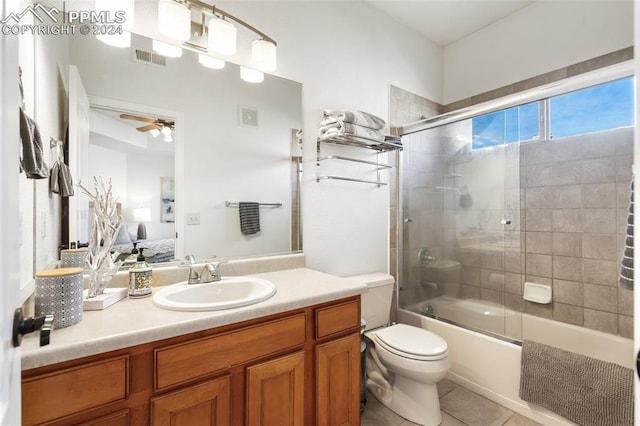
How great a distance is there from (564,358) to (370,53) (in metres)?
2.31

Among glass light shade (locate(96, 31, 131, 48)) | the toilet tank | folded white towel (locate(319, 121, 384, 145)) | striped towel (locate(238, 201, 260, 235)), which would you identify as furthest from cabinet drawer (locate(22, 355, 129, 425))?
folded white towel (locate(319, 121, 384, 145))

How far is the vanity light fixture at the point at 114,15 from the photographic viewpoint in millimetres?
1295

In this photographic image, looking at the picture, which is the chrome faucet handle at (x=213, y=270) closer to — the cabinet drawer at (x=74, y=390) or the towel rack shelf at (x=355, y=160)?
the cabinet drawer at (x=74, y=390)

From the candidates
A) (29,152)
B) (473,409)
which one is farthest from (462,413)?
(29,152)

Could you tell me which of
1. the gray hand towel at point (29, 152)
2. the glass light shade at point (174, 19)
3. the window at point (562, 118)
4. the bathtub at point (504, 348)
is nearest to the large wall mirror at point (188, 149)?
the glass light shade at point (174, 19)

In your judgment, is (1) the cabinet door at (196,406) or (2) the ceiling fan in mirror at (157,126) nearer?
(1) the cabinet door at (196,406)

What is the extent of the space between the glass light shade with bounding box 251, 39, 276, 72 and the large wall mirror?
0.12 metres

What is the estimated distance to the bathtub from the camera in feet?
5.96

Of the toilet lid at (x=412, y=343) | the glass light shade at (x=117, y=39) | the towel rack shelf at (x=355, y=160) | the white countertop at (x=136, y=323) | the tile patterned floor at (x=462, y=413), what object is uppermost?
the glass light shade at (x=117, y=39)

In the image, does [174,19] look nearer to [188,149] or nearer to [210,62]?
[210,62]

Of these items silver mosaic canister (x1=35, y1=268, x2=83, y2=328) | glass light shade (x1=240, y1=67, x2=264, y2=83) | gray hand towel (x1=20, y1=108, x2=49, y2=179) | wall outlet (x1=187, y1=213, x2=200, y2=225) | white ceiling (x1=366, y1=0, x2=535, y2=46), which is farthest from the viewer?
white ceiling (x1=366, y1=0, x2=535, y2=46)

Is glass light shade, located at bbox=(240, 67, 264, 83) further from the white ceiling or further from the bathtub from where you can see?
the bathtub

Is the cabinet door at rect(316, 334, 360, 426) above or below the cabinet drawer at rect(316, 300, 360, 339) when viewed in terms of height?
below

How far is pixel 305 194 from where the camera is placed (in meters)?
1.96
